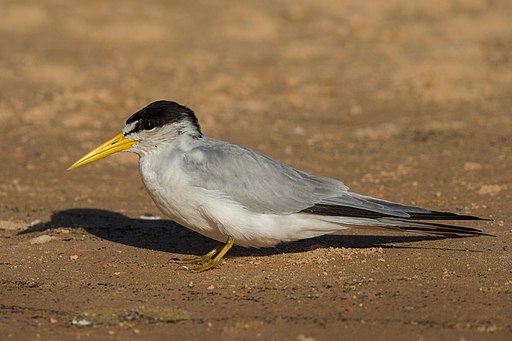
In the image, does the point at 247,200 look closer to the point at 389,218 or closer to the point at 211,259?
the point at 211,259

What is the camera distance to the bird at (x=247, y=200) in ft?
18.8

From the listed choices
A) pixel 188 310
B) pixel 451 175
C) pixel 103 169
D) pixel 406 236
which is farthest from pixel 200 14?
pixel 188 310

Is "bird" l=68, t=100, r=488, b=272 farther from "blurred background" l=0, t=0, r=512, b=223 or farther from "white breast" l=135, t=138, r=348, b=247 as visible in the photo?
"blurred background" l=0, t=0, r=512, b=223

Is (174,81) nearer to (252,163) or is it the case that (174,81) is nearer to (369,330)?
(252,163)

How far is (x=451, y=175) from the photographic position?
8281 mm

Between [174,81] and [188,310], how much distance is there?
283 inches

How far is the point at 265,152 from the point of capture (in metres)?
9.52

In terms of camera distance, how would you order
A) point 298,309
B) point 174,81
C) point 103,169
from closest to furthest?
point 298,309, point 103,169, point 174,81

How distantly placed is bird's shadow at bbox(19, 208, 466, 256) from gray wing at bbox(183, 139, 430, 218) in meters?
0.61

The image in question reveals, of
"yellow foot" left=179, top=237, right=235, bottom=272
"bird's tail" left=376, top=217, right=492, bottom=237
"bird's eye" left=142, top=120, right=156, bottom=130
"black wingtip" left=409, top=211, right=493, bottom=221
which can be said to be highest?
"bird's eye" left=142, top=120, right=156, bottom=130

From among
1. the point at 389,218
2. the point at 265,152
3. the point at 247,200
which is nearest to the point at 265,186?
the point at 247,200

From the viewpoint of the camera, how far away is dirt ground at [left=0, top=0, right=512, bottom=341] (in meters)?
5.03

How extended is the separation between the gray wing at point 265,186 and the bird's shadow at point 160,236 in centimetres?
61

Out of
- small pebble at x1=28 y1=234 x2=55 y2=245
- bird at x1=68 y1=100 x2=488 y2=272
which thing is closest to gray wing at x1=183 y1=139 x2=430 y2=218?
bird at x1=68 y1=100 x2=488 y2=272
